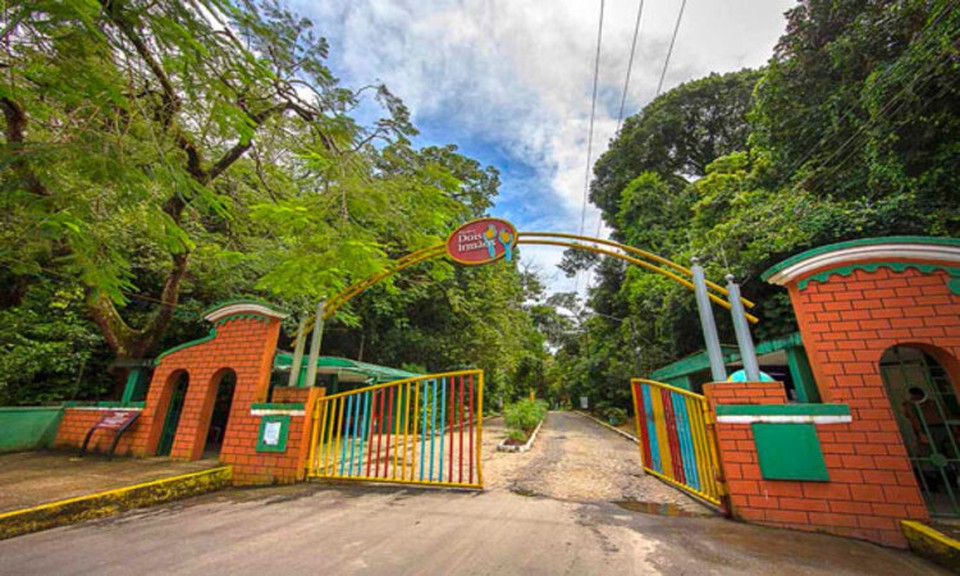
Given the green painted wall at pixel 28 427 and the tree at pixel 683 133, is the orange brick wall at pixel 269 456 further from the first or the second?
the tree at pixel 683 133

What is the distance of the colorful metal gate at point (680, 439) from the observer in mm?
3592

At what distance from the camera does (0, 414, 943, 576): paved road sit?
2.30m

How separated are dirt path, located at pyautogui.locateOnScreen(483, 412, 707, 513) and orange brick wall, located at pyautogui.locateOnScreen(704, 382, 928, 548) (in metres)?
0.80

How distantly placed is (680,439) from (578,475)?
2292mm

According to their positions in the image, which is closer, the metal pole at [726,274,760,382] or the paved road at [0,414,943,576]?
the paved road at [0,414,943,576]

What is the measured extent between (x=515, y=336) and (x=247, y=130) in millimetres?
16182

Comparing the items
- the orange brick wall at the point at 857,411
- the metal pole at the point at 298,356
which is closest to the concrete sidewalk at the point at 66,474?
the metal pole at the point at 298,356

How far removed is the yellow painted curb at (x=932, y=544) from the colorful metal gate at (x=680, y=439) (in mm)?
1203

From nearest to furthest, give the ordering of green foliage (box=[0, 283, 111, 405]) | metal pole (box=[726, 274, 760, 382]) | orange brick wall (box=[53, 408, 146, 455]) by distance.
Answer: metal pole (box=[726, 274, 760, 382]) → orange brick wall (box=[53, 408, 146, 455]) → green foliage (box=[0, 283, 111, 405])

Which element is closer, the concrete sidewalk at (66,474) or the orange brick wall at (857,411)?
the orange brick wall at (857,411)

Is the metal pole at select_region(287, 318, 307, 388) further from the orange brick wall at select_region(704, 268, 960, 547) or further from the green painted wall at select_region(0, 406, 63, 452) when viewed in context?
the green painted wall at select_region(0, 406, 63, 452)

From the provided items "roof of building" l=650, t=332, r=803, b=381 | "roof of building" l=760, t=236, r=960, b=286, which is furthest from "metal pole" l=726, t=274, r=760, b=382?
"roof of building" l=650, t=332, r=803, b=381

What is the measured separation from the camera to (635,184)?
1991cm

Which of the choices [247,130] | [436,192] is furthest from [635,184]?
[247,130]
